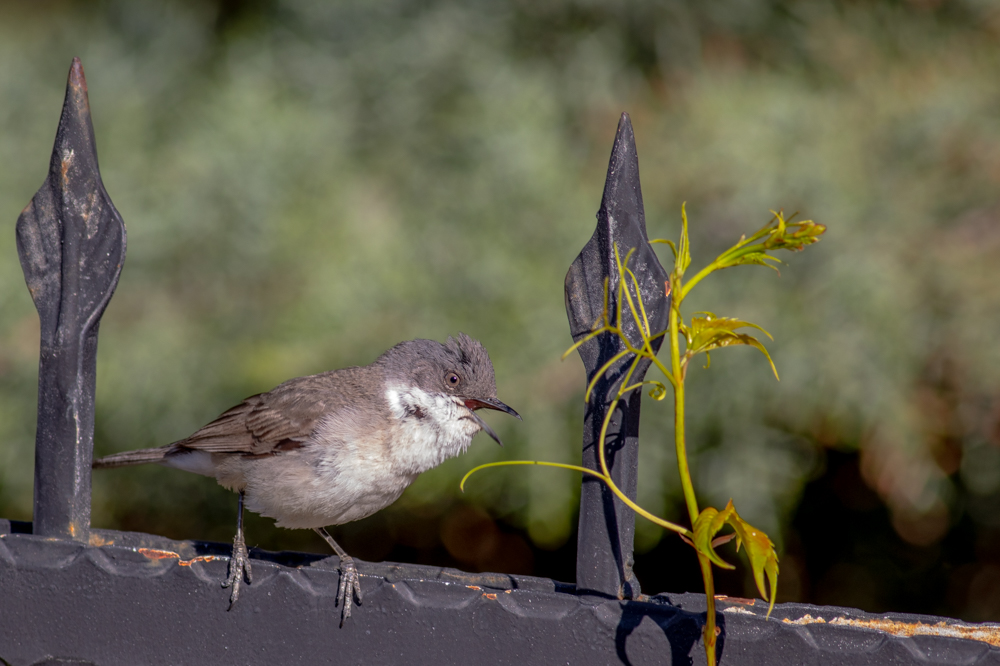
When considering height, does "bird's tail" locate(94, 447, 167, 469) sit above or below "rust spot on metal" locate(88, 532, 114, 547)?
above

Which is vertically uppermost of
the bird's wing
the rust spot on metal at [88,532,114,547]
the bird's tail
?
the bird's wing

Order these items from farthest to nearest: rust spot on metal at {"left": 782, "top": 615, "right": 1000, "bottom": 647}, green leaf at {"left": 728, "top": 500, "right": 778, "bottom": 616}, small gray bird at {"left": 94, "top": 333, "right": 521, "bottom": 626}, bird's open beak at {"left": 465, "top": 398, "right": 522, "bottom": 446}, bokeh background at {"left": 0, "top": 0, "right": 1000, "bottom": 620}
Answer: bokeh background at {"left": 0, "top": 0, "right": 1000, "bottom": 620} → bird's open beak at {"left": 465, "top": 398, "right": 522, "bottom": 446} → small gray bird at {"left": 94, "top": 333, "right": 521, "bottom": 626} → rust spot on metal at {"left": 782, "top": 615, "right": 1000, "bottom": 647} → green leaf at {"left": 728, "top": 500, "right": 778, "bottom": 616}

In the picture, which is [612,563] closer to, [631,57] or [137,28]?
[631,57]

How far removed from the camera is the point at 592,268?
1.75 m

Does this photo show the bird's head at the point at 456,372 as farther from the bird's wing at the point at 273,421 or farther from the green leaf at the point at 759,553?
→ the green leaf at the point at 759,553

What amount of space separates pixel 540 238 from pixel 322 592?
1957 mm

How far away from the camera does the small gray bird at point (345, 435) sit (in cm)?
261

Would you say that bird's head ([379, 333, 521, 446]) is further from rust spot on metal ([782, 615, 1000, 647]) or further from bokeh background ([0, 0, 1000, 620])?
rust spot on metal ([782, 615, 1000, 647])

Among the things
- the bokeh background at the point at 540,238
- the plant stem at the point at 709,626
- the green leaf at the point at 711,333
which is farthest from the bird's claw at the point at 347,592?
the bokeh background at the point at 540,238

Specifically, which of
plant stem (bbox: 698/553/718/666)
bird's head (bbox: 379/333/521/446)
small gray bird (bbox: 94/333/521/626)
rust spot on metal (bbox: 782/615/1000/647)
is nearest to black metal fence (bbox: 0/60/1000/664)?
rust spot on metal (bbox: 782/615/1000/647)

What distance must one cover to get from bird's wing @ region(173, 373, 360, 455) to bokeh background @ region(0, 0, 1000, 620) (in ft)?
0.95

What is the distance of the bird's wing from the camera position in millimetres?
2783

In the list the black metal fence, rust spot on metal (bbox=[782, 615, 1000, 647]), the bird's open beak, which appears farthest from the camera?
the bird's open beak

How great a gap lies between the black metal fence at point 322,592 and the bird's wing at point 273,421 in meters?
0.88
